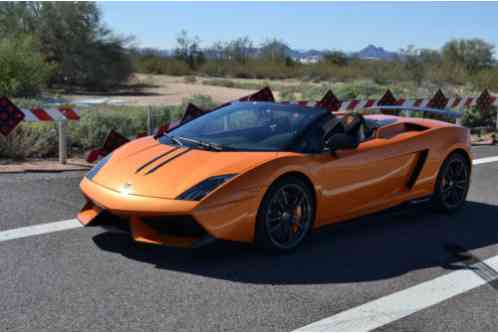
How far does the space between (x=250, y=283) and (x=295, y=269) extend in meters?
0.50

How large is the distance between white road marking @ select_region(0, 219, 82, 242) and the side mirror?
95.6 inches

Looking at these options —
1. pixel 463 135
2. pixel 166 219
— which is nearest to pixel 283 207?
pixel 166 219

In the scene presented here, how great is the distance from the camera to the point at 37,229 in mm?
6133

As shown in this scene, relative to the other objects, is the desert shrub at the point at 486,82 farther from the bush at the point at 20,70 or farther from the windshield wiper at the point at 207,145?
the windshield wiper at the point at 207,145

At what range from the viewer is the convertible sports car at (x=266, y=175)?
16.8 ft

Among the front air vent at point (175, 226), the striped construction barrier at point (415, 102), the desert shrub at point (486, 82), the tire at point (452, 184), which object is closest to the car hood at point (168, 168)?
the front air vent at point (175, 226)

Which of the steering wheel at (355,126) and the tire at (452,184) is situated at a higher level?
the steering wheel at (355,126)

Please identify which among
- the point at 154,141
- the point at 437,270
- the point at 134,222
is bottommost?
the point at 437,270

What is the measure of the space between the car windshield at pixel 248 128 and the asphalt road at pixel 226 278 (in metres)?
0.91

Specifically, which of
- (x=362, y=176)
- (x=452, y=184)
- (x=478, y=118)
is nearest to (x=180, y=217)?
(x=362, y=176)

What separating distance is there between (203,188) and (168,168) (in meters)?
0.49

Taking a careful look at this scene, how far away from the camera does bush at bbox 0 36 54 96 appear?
22.2 metres

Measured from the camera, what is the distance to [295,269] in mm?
5211

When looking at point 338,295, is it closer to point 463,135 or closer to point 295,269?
point 295,269
